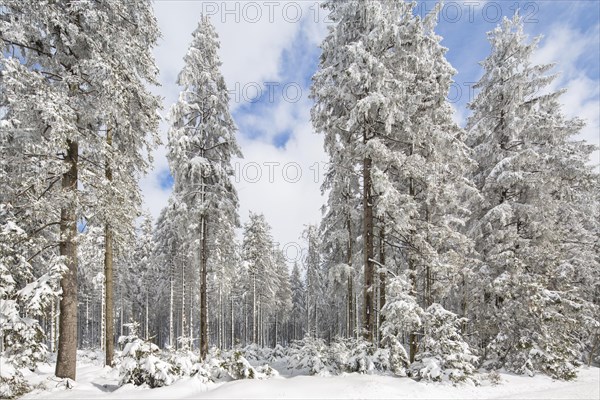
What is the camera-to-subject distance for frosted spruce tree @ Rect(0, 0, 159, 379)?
29.8 feet

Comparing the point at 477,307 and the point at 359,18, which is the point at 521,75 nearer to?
the point at 359,18

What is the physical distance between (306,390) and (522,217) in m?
14.0

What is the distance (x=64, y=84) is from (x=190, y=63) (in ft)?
26.5

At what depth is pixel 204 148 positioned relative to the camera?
17.7 metres

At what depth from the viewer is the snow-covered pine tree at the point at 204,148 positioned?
16766 millimetres

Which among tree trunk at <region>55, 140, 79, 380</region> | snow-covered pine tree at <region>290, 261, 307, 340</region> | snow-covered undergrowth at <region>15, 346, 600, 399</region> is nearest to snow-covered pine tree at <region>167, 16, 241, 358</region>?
snow-covered undergrowth at <region>15, 346, 600, 399</region>

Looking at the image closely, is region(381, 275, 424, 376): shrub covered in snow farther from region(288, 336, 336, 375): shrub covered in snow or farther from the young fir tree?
the young fir tree

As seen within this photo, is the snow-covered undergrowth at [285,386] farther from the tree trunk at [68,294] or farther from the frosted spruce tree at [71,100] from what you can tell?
the frosted spruce tree at [71,100]

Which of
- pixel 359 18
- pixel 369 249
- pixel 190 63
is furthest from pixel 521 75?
pixel 190 63

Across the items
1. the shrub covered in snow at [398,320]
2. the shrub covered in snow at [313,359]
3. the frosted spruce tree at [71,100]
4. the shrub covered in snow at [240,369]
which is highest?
the frosted spruce tree at [71,100]

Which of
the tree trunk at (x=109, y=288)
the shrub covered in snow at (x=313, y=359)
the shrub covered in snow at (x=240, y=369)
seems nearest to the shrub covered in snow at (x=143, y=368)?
the shrub covered in snow at (x=240, y=369)

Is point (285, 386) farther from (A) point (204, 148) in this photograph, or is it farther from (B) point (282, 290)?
(B) point (282, 290)

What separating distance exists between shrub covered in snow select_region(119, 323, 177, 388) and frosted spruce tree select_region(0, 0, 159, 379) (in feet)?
5.05

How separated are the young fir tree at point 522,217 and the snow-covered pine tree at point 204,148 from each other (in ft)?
42.0
